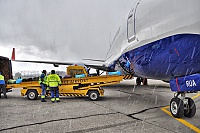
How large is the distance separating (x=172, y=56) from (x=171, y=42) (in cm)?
37

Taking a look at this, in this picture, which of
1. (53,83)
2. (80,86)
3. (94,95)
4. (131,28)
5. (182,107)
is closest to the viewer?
(182,107)

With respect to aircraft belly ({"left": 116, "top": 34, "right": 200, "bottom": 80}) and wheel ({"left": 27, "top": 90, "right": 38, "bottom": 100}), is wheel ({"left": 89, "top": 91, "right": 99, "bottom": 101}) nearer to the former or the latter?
wheel ({"left": 27, "top": 90, "right": 38, "bottom": 100})

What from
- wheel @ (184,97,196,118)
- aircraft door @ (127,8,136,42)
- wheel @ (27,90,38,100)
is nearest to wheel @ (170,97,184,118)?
wheel @ (184,97,196,118)

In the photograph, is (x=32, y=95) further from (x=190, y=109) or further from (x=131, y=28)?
(x=190, y=109)

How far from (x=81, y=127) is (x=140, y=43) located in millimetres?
2583

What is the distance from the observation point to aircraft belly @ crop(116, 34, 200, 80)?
3.63 m

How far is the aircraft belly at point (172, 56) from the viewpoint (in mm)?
3631

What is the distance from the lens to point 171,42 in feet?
12.8

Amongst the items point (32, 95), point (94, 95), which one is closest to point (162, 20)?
point (94, 95)

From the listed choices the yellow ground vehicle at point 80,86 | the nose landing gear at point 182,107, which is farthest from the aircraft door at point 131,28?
the yellow ground vehicle at point 80,86

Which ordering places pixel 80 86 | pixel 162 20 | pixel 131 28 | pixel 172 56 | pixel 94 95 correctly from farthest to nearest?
pixel 80 86 → pixel 94 95 → pixel 131 28 → pixel 172 56 → pixel 162 20

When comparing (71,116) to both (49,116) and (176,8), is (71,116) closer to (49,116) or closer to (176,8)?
(49,116)

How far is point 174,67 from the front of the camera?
14.3 ft

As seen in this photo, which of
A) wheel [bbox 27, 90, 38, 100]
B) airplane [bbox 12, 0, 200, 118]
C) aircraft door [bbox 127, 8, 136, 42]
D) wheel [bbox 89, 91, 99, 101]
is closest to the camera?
airplane [bbox 12, 0, 200, 118]
